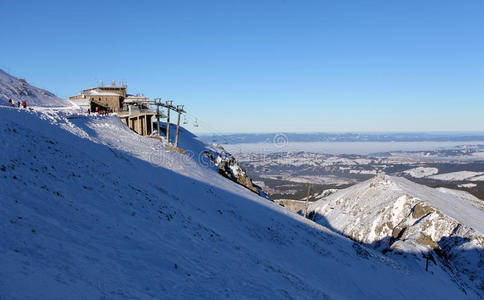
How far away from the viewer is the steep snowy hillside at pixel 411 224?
34.1 meters

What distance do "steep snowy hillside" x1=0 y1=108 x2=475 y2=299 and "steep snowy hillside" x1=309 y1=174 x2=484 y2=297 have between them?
617cm

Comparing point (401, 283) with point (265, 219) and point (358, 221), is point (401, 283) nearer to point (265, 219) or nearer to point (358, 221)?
point (265, 219)

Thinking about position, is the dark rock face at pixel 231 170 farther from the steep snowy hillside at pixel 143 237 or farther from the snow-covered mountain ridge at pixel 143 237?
the snow-covered mountain ridge at pixel 143 237

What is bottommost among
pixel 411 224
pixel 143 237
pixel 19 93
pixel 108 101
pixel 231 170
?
pixel 411 224

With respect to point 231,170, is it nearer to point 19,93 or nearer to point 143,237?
point 19,93

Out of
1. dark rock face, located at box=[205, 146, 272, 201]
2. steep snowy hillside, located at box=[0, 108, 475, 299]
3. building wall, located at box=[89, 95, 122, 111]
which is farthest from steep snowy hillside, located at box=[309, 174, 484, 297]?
building wall, located at box=[89, 95, 122, 111]

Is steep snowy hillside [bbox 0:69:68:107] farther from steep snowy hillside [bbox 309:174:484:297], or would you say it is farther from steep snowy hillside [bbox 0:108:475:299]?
steep snowy hillside [bbox 309:174:484:297]

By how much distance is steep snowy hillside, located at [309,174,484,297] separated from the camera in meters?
34.1

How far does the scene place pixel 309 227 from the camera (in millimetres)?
29734

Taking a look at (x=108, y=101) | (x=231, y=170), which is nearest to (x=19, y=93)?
(x=108, y=101)

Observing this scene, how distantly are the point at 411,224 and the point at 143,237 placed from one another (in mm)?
50669

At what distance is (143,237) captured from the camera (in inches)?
495

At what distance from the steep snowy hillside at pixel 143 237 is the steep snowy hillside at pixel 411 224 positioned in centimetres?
617

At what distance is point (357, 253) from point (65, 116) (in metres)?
34.2
